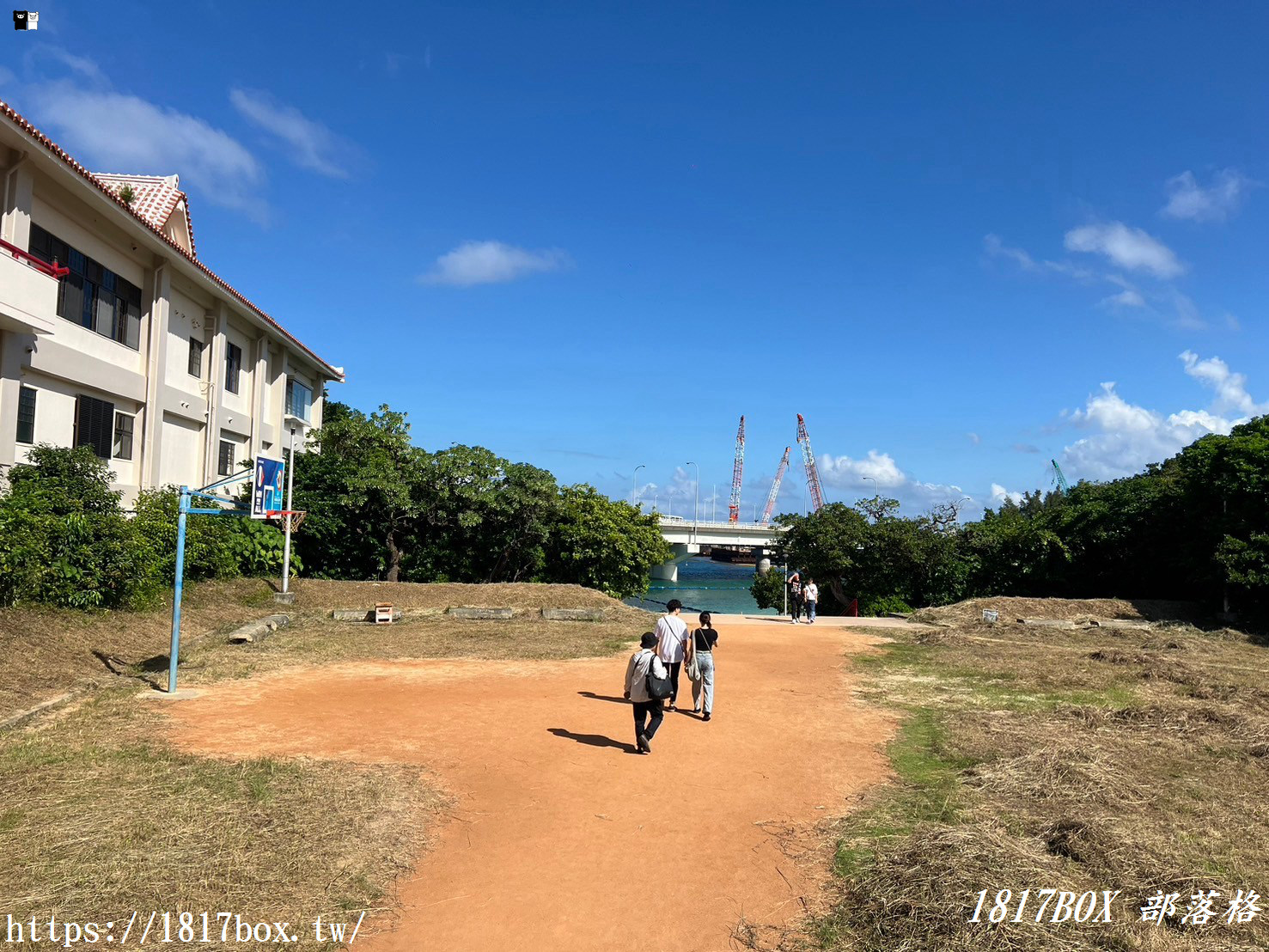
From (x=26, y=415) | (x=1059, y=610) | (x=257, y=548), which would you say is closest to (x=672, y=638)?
(x=26, y=415)

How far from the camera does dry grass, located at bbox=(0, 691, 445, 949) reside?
502cm

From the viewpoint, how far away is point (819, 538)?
98.2ft

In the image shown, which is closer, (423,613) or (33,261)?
(33,261)

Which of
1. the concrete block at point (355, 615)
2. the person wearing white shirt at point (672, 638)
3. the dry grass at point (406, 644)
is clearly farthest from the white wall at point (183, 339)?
the person wearing white shirt at point (672, 638)

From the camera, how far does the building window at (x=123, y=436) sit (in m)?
19.5

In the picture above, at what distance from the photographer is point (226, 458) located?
25.8m

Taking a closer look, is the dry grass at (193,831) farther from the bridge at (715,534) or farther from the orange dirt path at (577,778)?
the bridge at (715,534)

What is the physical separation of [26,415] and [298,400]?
16.9 m

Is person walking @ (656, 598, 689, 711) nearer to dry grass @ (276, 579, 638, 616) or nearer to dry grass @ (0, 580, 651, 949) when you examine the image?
dry grass @ (0, 580, 651, 949)

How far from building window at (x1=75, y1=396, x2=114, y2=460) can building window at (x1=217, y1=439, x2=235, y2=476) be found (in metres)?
6.04

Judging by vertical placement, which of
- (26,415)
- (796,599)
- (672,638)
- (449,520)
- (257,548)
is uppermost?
(26,415)

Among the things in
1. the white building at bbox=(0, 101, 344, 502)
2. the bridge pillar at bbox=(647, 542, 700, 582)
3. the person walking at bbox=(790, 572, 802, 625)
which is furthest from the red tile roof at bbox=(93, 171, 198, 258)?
the bridge pillar at bbox=(647, 542, 700, 582)

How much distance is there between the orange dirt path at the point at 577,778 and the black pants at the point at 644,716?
28 centimetres

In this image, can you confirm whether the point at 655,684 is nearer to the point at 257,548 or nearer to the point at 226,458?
the point at 257,548
